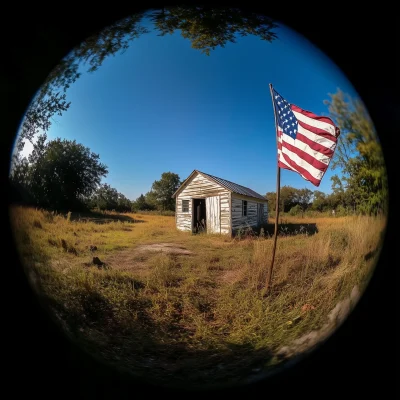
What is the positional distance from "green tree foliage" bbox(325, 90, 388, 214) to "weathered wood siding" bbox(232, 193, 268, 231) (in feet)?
1.56

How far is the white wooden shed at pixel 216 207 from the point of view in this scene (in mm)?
1354

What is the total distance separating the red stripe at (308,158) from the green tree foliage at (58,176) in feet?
3.94

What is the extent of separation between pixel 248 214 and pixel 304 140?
59 cm

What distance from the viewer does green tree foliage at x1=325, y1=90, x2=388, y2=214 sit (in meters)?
1.32

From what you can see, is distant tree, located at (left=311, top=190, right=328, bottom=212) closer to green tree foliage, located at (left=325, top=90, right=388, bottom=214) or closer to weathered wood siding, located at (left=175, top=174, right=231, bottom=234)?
green tree foliage, located at (left=325, top=90, right=388, bottom=214)

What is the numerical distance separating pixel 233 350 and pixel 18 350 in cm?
210

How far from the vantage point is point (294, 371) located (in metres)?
1.70

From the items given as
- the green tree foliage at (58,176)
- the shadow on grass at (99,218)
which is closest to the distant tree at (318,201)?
the shadow on grass at (99,218)

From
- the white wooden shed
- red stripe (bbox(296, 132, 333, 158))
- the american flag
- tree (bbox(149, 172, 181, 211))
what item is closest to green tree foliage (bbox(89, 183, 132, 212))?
tree (bbox(149, 172, 181, 211))

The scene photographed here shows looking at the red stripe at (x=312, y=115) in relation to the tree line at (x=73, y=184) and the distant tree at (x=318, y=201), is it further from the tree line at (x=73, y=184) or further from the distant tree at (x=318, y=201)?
the tree line at (x=73, y=184)

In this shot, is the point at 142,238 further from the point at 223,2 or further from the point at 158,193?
the point at 223,2

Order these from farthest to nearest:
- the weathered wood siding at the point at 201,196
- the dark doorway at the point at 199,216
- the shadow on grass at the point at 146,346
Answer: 1. the dark doorway at the point at 199,216
2. the weathered wood siding at the point at 201,196
3. the shadow on grass at the point at 146,346

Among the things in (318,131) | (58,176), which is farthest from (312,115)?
(58,176)

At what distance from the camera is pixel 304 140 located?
→ 1.27 m
